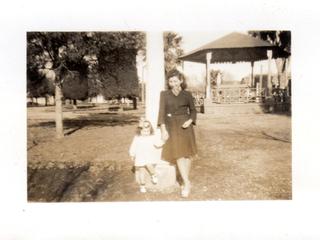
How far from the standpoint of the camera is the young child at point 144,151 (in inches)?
141

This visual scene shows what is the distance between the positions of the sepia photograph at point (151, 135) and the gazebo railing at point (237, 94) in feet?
3.30

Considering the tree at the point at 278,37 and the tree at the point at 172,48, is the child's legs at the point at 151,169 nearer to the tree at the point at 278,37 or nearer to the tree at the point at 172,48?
the tree at the point at 172,48

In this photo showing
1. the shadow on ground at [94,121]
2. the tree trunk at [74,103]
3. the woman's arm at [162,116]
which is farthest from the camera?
the tree trunk at [74,103]

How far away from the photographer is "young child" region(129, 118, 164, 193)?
11.7ft

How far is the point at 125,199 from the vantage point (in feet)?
11.5

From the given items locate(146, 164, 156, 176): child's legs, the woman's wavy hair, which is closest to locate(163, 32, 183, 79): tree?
the woman's wavy hair

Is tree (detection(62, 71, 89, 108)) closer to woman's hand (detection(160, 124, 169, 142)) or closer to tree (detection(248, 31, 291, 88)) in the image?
woman's hand (detection(160, 124, 169, 142))

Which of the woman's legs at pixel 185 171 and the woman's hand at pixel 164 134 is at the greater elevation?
the woman's hand at pixel 164 134

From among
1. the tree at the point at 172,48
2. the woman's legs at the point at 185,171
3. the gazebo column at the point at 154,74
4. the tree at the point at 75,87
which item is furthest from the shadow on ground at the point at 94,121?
the woman's legs at the point at 185,171

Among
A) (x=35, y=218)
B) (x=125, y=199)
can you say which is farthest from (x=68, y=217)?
(x=125, y=199)

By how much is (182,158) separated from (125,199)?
62cm

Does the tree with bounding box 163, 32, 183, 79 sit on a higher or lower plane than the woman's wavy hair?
higher

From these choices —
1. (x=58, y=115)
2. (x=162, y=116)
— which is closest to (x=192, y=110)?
(x=162, y=116)

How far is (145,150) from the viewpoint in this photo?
3.60 m
